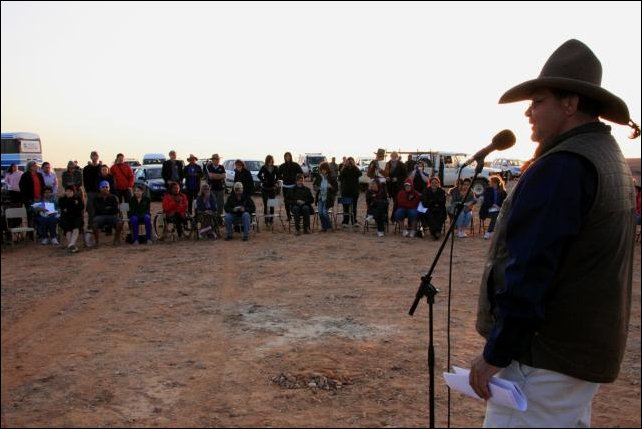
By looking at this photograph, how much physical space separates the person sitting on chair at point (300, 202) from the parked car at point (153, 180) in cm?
968

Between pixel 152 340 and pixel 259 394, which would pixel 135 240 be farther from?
pixel 259 394

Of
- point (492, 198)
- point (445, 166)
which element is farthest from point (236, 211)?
point (445, 166)

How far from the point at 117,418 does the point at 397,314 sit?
3.47 m

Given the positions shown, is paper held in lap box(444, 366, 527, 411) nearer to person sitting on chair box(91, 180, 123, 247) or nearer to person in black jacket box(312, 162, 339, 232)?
person sitting on chair box(91, 180, 123, 247)

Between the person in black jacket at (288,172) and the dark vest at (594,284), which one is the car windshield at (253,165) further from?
the dark vest at (594,284)

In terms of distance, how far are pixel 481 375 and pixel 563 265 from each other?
43 cm

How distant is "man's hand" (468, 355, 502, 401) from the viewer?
1803 millimetres

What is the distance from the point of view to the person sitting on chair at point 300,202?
13.1 metres

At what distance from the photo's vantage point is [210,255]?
34.7ft

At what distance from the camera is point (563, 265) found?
175 centimetres

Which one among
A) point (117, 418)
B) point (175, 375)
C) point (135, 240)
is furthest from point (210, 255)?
point (117, 418)

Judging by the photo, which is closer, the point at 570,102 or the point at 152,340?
the point at 570,102

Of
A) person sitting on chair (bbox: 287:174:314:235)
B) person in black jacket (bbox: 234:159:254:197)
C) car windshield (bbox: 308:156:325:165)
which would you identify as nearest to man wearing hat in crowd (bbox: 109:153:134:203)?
person in black jacket (bbox: 234:159:254:197)

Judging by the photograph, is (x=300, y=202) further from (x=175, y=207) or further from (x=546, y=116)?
(x=546, y=116)
